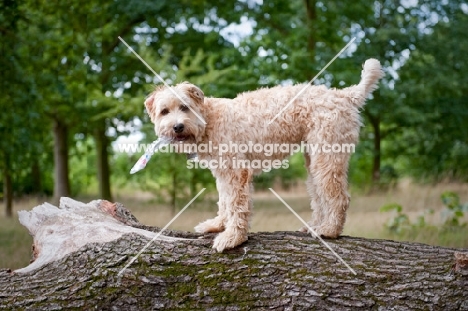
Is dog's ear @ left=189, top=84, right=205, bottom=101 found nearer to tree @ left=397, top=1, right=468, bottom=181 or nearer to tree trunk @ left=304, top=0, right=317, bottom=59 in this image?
tree trunk @ left=304, top=0, right=317, bottom=59

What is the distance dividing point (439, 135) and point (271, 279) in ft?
33.8

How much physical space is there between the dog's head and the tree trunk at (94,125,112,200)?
7.42m

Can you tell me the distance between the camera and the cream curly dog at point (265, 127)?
3848mm

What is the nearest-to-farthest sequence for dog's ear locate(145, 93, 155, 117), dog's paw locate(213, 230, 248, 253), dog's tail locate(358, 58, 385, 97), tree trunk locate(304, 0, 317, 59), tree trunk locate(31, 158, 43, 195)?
1. dog's paw locate(213, 230, 248, 253)
2. dog's ear locate(145, 93, 155, 117)
3. dog's tail locate(358, 58, 385, 97)
4. tree trunk locate(304, 0, 317, 59)
5. tree trunk locate(31, 158, 43, 195)

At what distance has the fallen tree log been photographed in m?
3.51

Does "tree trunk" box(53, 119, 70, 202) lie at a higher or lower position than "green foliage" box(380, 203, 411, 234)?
higher

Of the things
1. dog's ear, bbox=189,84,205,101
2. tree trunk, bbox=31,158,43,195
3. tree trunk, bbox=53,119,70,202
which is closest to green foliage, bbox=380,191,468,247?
dog's ear, bbox=189,84,205,101

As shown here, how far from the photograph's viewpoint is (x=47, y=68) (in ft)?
28.1

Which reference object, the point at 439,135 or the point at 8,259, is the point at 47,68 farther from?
the point at 439,135

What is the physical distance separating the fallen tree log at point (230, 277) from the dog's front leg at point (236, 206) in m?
0.08

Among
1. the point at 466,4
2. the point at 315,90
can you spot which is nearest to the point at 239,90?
the point at 466,4

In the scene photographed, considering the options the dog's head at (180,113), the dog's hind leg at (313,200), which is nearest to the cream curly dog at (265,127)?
the dog's head at (180,113)

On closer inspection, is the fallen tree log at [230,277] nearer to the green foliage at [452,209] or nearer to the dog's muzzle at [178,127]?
the dog's muzzle at [178,127]

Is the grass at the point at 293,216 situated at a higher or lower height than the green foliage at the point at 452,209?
lower
